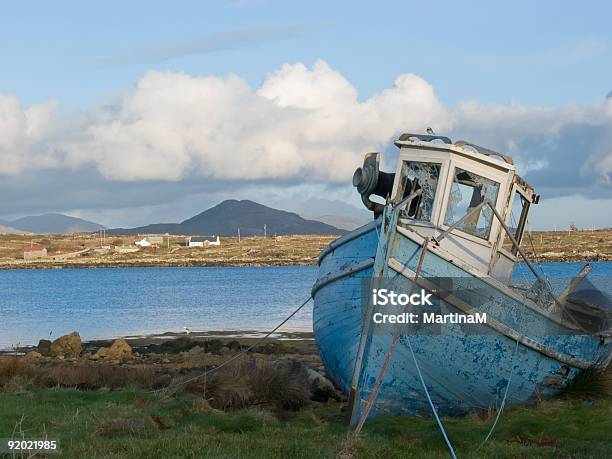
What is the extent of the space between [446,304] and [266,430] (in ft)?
10.5

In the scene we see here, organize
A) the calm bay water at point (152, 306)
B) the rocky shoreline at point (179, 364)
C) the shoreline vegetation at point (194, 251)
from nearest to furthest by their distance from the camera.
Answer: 1. the rocky shoreline at point (179, 364)
2. the calm bay water at point (152, 306)
3. the shoreline vegetation at point (194, 251)

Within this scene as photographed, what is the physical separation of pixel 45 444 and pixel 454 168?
23.7 ft

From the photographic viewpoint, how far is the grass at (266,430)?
982 centimetres

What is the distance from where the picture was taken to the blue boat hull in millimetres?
12477

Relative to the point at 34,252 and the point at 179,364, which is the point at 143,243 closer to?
the point at 34,252

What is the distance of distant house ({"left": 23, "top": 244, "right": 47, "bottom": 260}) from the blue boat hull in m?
139

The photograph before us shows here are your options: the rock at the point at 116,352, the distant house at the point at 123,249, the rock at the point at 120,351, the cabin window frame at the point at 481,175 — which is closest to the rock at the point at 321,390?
the cabin window frame at the point at 481,175

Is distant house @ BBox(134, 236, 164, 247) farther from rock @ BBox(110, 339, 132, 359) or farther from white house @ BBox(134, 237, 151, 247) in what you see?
rock @ BBox(110, 339, 132, 359)

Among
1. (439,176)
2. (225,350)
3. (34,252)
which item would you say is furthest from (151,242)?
(439,176)

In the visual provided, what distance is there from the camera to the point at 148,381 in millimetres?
16484

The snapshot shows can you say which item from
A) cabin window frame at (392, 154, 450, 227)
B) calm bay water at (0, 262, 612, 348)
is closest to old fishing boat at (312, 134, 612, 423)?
cabin window frame at (392, 154, 450, 227)

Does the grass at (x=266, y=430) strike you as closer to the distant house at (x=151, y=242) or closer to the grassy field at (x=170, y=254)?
the grassy field at (x=170, y=254)

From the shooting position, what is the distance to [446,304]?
12.5 metres

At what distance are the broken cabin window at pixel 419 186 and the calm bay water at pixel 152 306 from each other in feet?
10.4
